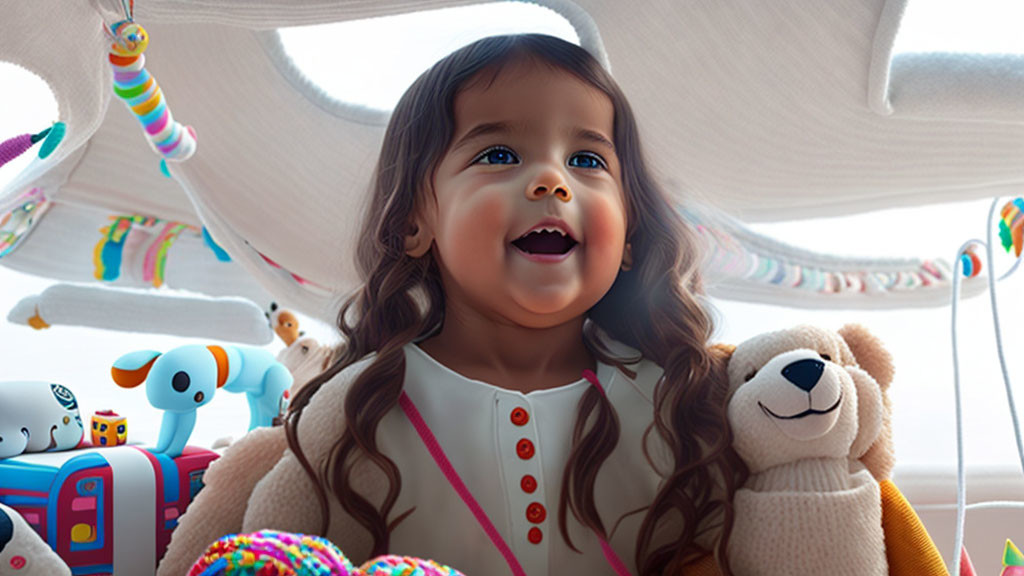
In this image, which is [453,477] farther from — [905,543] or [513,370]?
[905,543]

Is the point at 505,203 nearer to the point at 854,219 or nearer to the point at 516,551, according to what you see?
the point at 516,551

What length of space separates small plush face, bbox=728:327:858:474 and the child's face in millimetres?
163

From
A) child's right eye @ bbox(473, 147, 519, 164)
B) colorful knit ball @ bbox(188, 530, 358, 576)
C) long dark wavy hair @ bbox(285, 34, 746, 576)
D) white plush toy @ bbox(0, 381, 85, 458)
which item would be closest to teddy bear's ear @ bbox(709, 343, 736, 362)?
long dark wavy hair @ bbox(285, 34, 746, 576)

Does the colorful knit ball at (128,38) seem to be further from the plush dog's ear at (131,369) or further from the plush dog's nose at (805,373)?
the plush dog's nose at (805,373)


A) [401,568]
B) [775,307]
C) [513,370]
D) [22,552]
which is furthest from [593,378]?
[775,307]

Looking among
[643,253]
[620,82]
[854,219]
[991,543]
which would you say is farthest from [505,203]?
[854,219]

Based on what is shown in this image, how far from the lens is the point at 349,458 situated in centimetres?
69

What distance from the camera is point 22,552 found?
2.00 feet

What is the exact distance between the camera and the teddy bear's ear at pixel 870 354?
2.34 feet

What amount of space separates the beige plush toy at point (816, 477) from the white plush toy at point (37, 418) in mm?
607

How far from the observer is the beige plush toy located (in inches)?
24.3

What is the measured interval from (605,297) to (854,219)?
956 millimetres

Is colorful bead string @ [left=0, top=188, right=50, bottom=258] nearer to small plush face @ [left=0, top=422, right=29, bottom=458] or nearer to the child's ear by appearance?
small plush face @ [left=0, top=422, right=29, bottom=458]

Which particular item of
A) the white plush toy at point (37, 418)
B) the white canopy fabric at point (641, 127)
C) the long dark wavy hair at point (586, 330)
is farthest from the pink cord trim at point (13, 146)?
the long dark wavy hair at point (586, 330)
